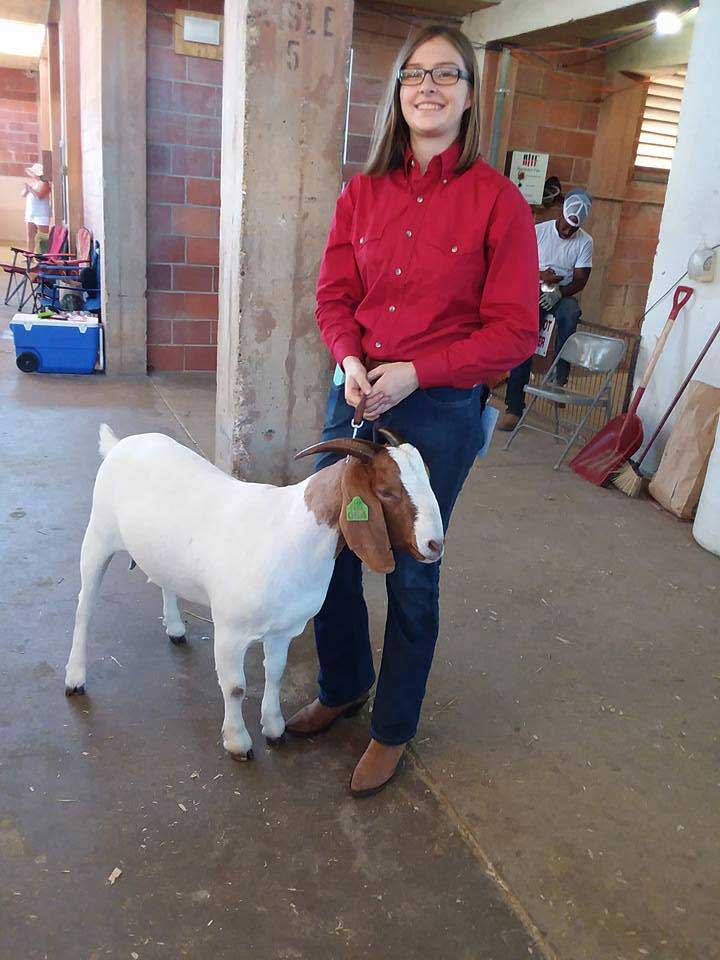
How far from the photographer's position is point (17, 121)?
19.0m

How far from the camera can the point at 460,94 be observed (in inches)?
73.2

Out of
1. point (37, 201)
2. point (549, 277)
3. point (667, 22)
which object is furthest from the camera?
point (37, 201)

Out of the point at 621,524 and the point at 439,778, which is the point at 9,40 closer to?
the point at 621,524

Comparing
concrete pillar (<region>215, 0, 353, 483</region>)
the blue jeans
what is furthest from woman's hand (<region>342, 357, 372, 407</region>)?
concrete pillar (<region>215, 0, 353, 483</region>)

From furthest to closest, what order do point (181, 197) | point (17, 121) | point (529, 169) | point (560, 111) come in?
point (17, 121) → point (560, 111) → point (529, 169) → point (181, 197)

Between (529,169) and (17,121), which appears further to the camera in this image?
(17,121)

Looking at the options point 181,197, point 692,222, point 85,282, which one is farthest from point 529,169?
point 85,282

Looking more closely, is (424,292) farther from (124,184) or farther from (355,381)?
(124,184)

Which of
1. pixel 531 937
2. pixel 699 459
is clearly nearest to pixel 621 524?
pixel 699 459

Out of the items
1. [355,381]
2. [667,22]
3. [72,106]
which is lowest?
[355,381]

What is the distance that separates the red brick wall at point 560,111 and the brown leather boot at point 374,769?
21.1 feet

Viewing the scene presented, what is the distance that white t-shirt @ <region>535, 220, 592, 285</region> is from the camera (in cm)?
646

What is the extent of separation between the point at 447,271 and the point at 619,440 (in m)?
3.50

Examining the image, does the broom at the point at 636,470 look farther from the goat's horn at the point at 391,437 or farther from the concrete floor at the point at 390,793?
the goat's horn at the point at 391,437
